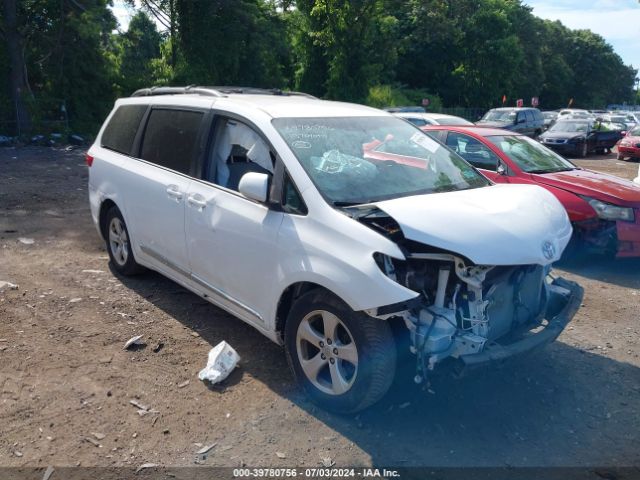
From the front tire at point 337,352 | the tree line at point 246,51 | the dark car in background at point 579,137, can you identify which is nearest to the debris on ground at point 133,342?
the front tire at point 337,352

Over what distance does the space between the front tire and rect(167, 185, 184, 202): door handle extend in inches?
60.1

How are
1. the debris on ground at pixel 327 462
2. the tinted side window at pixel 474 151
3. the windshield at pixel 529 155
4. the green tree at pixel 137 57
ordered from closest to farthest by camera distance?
the debris on ground at pixel 327 462, the windshield at pixel 529 155, the tinted side window at pixel 474 151, the green tree at pixel 137 57

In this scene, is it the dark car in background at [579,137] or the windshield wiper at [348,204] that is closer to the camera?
the windshield wiper at [348,204]

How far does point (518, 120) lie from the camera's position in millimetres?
23875

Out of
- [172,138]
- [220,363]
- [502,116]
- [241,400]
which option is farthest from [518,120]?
[241,400]

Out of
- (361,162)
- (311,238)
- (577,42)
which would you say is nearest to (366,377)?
(311,238)

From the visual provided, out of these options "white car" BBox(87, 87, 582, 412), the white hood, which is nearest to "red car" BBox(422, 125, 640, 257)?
"white car" BBox(87, 87, 582, 412)

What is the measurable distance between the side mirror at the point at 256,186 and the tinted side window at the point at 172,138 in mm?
1045

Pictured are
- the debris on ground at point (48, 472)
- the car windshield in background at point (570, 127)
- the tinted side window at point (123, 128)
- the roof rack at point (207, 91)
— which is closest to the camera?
the debris on ground at point (48, 472)

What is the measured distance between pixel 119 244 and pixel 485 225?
3909mm

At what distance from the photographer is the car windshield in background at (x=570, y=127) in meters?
22.4

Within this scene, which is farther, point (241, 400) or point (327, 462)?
point (241, 400)

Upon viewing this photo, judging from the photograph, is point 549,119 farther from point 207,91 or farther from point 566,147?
point 207,91

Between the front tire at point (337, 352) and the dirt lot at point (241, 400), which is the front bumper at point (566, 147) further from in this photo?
the front tire at point (337, 352)
